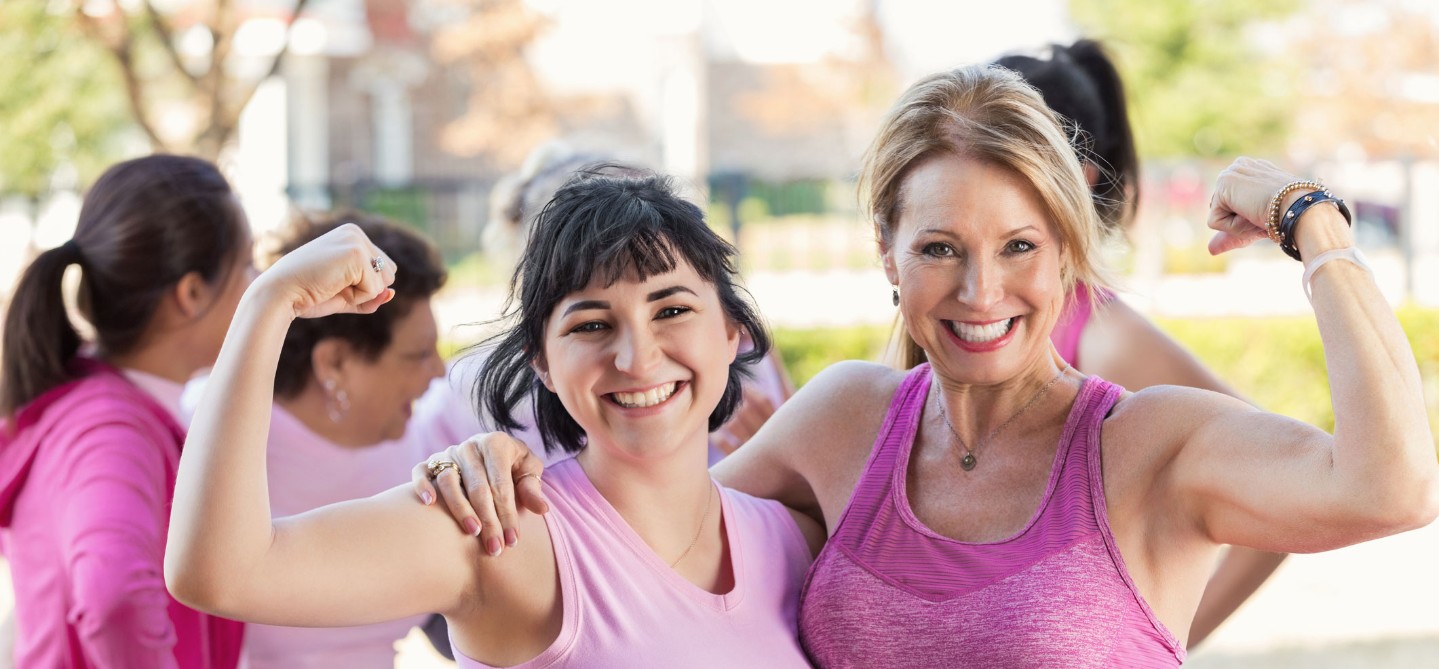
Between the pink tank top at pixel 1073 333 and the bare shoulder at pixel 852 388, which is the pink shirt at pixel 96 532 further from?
the pink tank top at pixel 1073 333

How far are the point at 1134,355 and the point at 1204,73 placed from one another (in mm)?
23377

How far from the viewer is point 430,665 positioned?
20.7ft

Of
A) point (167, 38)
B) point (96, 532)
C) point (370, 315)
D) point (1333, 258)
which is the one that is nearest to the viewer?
point (1333, 258)

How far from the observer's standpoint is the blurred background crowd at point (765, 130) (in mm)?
10109

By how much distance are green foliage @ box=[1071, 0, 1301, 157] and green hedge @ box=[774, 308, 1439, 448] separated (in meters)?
14.5

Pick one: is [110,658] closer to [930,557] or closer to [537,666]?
[537,666]

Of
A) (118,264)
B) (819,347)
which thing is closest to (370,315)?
(118,264)

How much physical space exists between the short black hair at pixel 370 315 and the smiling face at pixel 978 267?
57.6 inches

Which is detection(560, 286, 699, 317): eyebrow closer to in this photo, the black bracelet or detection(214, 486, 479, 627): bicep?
detection(214, 486, 479, 627): bicep

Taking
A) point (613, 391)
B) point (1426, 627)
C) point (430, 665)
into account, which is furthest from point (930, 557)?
point (1426, 627)

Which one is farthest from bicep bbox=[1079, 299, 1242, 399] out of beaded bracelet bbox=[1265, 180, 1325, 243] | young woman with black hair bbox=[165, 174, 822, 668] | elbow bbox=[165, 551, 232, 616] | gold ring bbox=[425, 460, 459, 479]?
elbow bbox=[165, 551, 232, 616]

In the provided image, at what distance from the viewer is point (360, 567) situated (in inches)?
71.2

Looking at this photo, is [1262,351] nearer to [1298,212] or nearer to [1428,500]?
[1298,212]

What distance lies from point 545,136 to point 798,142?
30.2 feet
